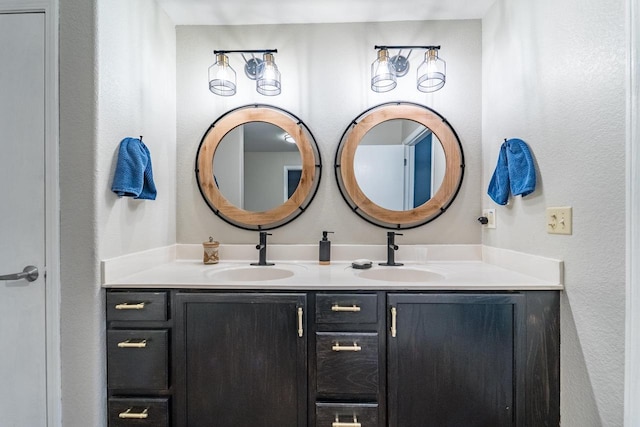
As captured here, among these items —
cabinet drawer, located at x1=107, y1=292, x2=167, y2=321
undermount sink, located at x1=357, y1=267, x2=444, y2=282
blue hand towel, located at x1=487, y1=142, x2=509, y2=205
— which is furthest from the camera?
undermount sink, located at x1=357, y1=267, x2=444, y2=282

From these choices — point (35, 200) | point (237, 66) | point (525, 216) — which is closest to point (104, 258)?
point (35, 200)

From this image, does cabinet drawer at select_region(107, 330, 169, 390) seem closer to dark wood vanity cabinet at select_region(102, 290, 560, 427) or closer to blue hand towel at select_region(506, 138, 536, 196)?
dark wood vanity cabinet at select_region(102, 290, 560, 427)

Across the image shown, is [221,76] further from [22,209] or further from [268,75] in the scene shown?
[22,209]

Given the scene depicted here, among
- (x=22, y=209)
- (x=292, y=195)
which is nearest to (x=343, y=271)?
(x=292, y=195)

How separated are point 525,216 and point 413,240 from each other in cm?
60

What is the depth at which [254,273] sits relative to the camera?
1.65 metres

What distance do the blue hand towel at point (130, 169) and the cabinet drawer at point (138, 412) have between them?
923mm

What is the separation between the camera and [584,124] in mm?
1068

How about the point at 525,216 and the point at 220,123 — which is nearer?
the point at 525,216

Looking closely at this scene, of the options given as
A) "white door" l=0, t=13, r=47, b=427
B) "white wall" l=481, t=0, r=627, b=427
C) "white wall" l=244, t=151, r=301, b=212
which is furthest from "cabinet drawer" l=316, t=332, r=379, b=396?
"white door" l=0, t=13, r=47, b=427

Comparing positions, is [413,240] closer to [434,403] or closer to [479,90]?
[434,403]

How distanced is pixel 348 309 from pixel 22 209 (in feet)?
4.84

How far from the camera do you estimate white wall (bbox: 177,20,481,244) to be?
1.77 meters

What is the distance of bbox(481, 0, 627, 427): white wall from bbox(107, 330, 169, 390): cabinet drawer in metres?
1.70
